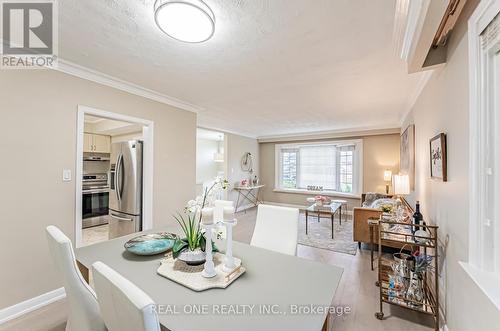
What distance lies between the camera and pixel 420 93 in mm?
2658

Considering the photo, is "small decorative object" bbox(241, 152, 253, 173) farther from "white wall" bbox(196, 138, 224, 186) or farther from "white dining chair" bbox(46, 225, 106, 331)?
"white dining chair" bbox(46, 225, 106, 331)

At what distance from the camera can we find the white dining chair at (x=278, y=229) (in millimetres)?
1732

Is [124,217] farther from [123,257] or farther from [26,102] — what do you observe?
[123,257]

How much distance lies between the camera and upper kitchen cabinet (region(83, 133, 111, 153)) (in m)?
4.61

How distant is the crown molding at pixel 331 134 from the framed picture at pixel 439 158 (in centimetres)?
370

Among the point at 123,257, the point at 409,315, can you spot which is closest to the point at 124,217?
the point at 123,257

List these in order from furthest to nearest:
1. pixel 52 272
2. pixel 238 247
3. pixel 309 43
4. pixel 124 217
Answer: pixel 124 217, pixel 52 272, pixel 309 43, pixel 238 247

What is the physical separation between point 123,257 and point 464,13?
9.07ft

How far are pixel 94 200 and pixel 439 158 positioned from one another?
5.54 metres

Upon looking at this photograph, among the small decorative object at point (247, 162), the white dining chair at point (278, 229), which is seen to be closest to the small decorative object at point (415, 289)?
the white dining chair at point (278, 229)

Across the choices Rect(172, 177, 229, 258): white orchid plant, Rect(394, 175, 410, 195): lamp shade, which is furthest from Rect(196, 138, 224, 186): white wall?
Rect(172, 177, 229, 258): white orchid plant

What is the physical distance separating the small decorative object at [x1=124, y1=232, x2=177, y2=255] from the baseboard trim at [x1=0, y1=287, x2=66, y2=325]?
135cm

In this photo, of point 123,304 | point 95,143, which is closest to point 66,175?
point 123,304

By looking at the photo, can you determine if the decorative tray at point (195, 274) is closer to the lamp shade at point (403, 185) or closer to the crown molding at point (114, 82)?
the crown molding at point (114, 82)
